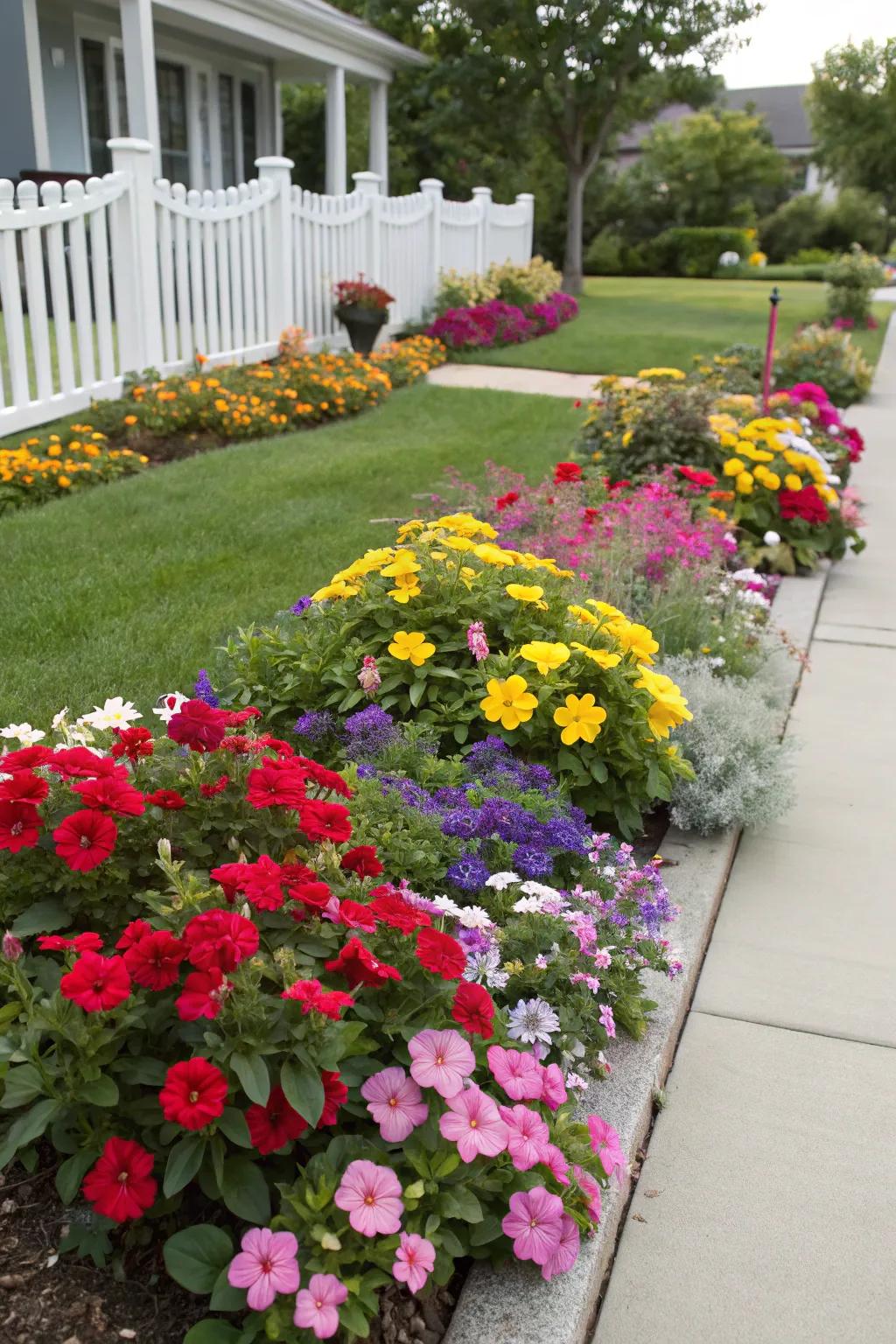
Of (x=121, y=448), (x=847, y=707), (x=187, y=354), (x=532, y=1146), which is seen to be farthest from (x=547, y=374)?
(x=532, y=1146)

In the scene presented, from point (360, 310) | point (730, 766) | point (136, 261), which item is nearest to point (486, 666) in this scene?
point (730, 766)

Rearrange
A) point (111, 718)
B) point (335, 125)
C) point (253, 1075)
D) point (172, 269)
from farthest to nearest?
point (335, 125) < point (172, 269) < point (111, 718) < point (253, 1075)

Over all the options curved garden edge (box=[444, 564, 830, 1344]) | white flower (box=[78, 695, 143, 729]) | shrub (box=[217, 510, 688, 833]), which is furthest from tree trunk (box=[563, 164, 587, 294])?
white flower (box=[78, 695, 143, 729])

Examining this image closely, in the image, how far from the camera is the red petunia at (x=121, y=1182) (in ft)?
5.22

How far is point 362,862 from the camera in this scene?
201 cm

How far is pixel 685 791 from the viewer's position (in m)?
3.20

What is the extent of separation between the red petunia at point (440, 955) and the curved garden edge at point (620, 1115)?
1.55 feet

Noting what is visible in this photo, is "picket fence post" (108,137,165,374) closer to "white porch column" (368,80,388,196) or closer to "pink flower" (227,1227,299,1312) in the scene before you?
"pink flower" (227,1227,299,1312)

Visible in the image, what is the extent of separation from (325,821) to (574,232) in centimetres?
1899

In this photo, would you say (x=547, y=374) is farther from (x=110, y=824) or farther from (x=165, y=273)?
(x=110, y=824)

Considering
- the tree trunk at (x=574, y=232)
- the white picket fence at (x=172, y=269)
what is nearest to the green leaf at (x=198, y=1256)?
the white picket fence at (x=172, y=269)

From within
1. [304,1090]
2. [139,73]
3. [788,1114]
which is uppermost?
[139,73]

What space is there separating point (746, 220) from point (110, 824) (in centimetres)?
3787

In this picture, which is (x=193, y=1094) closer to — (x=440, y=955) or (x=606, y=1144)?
(x=440, y=955)
